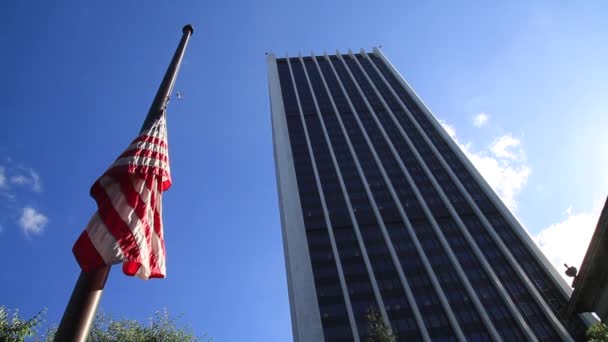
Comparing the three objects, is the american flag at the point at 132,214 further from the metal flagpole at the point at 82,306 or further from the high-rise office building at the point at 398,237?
the high-rise office building at the point at 398,237

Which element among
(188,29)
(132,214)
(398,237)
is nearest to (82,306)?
(132,214)

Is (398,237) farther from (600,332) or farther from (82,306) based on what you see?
(82,306)

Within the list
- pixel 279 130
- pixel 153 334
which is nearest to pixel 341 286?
pixel 153 334

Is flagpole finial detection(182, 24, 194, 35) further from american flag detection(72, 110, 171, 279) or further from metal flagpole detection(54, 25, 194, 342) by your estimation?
metal flagpole detection(54, 25, 194, 342)

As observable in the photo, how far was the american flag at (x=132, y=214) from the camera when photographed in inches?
265

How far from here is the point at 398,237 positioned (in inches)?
3066

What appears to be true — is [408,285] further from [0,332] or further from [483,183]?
[0,332]

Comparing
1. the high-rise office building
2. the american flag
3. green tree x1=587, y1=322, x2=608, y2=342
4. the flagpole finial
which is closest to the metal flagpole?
the american flag

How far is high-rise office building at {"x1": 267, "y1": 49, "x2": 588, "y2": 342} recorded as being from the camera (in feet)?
208

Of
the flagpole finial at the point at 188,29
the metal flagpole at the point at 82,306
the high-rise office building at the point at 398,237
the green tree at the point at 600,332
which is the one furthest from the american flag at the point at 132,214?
the high-rise office building at the point at 398,237

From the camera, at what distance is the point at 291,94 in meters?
126

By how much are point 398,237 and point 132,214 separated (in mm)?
75019

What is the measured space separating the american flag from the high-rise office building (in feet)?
191

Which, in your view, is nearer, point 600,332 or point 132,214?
point 132,214
